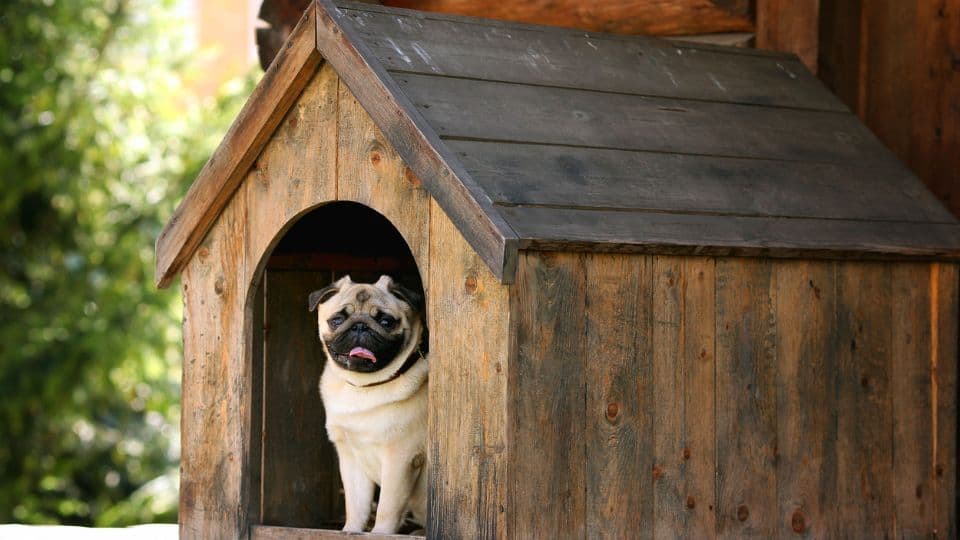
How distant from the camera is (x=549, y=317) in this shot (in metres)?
3.96

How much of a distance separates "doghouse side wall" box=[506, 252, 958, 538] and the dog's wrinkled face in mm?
879

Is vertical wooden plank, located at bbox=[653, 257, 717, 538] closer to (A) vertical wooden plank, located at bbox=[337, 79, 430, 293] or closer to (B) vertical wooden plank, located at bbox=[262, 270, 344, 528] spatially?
(A) vertical wooden plank, located at bbox=[337, 79, 430, 293]

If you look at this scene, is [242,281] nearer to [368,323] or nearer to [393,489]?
[368,323]

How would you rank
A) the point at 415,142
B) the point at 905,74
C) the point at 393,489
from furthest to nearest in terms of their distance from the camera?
the point at 905,74 < the point at 393,489 < the point at 415,142

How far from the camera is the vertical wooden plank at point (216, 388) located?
465 centimetres

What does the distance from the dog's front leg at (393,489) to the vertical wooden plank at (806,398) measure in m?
1.13

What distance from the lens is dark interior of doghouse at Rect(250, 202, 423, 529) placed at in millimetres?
5156

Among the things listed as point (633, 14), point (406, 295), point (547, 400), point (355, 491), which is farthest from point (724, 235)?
point (633, 14)

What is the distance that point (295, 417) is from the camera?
17.4 ft

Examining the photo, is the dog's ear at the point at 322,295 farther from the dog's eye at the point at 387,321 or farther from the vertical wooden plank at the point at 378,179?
the vertical wooden plank at the point at 378,179

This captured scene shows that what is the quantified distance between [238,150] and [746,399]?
1682 millimetres

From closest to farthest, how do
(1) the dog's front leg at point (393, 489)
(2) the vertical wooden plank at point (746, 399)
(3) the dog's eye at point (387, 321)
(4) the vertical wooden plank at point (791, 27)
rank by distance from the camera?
(2) the vertical wooden plank at point (746, 399)
(1) the dog's front leg at point (393, 489)
(3) the dog's eye at point (387, 321)
(4) the vertical wooden plank at point (791, 27)

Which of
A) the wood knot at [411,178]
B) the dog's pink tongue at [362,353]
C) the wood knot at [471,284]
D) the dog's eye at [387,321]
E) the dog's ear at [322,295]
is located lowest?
the dog's pink tongue at [362,353]

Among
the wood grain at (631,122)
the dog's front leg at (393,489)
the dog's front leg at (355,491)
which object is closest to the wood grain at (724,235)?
the wood grain at (631,122)
